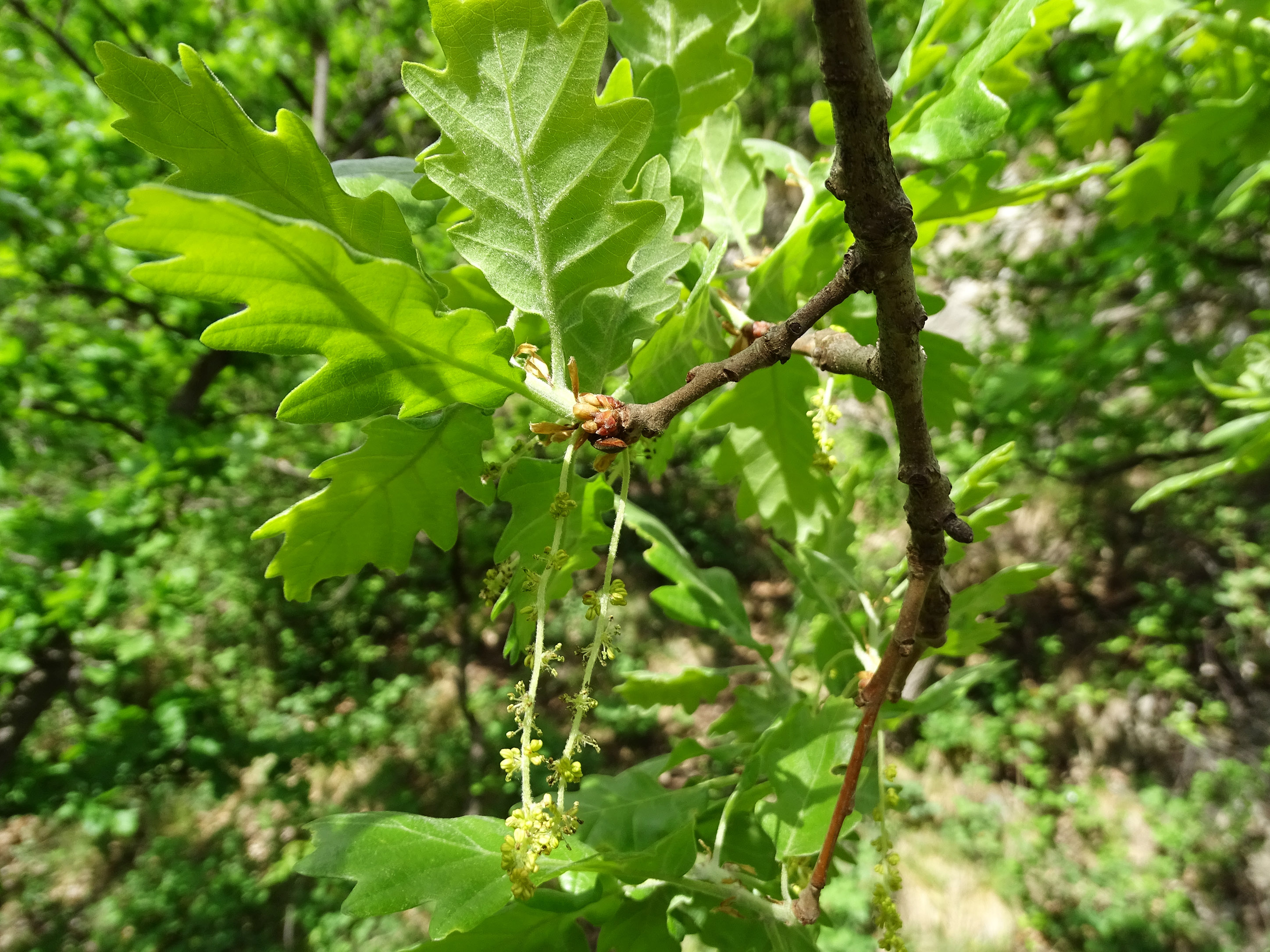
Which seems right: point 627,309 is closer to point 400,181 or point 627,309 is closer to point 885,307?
point 885,307

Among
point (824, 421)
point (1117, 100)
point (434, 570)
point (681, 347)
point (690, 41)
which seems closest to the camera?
point (681, 347)

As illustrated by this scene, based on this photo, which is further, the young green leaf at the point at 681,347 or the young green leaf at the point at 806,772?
the young green leaf at the point at 806,772

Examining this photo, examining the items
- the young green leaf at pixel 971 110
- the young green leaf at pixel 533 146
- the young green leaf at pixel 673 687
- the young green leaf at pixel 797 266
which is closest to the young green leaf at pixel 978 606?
the young green leaf at pixel 673 687

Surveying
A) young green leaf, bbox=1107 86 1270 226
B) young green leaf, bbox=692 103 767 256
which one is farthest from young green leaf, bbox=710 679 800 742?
young green leaf, bbox=1107 86 1270 226

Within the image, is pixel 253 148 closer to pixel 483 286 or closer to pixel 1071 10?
pixel 483 286

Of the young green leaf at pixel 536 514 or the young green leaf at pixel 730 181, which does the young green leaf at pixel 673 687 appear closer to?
the young green leaf at pixel 536 514

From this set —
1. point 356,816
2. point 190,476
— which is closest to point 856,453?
point 190,476

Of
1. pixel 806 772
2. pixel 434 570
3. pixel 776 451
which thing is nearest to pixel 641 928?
pixel 806 772
